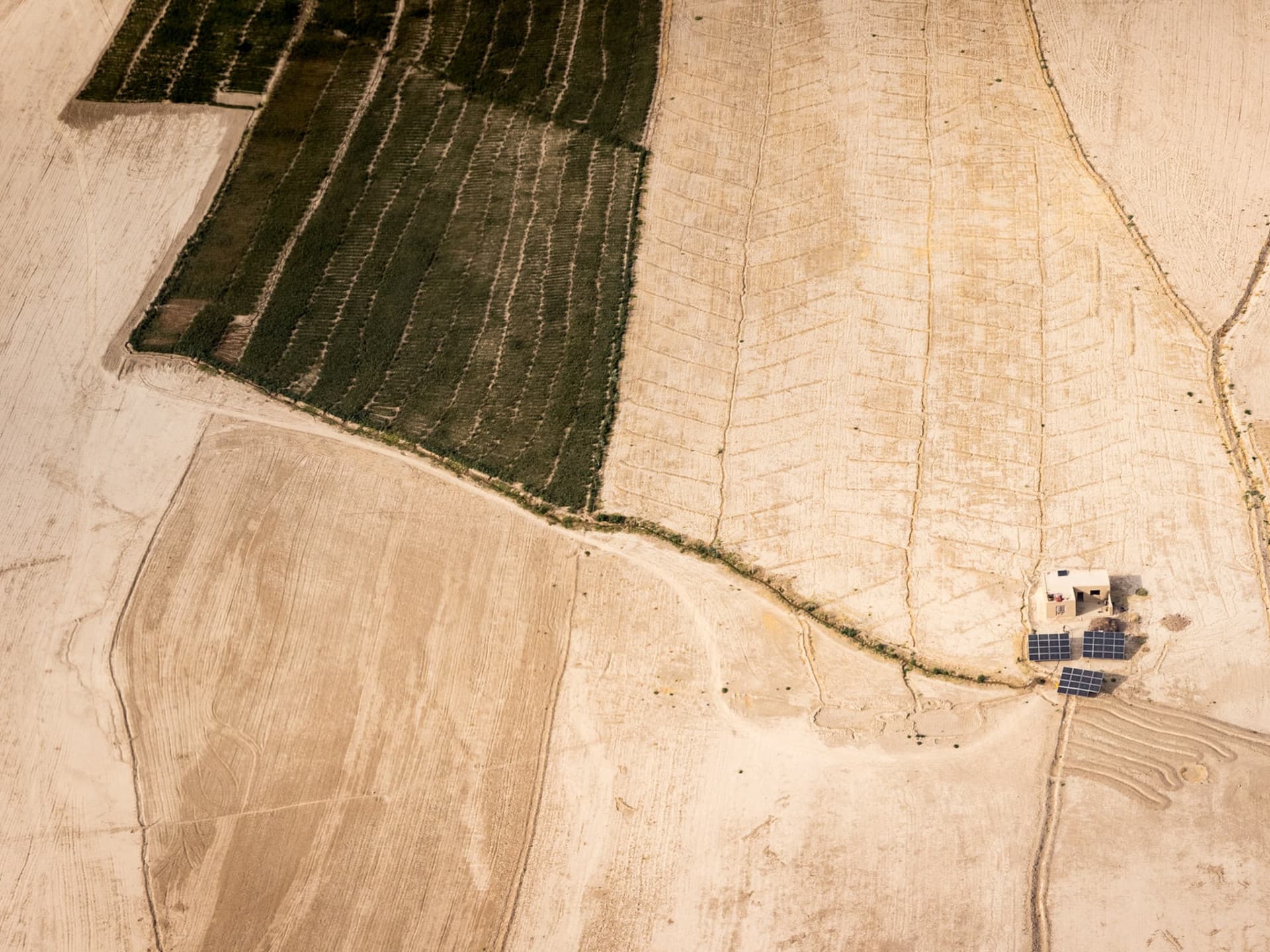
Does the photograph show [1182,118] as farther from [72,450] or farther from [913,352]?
[72,450]

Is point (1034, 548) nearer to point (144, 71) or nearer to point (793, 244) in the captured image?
point (793, 244)

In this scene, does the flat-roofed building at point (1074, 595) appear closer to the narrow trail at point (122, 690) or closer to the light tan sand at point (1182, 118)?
the light tan sand at point (1182, 118)

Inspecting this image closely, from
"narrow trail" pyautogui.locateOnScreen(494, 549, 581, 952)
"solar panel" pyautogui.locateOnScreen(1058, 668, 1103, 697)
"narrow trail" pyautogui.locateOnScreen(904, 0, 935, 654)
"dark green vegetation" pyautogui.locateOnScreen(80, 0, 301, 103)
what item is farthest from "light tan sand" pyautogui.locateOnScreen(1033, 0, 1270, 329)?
"dark green vegetation" pyautogui.locateOnScreen(80, 0, 301, 103)

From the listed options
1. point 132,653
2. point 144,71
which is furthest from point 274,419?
point 144,71

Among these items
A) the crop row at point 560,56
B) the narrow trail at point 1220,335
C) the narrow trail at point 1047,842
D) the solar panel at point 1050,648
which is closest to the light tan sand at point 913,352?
the narrow trail at point 1220,335

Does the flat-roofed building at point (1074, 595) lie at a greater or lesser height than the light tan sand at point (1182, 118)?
lesser

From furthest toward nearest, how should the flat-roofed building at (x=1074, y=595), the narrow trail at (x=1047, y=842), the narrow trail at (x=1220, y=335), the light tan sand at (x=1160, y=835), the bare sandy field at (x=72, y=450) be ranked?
the narrow trail at (x=1220, y=335)
the flat-roofed building at (x=1074, y=595)
the bare sandy field at (x=72, y=450)
the narrow trail at (x=1047, y=842)
the light tan sand at (x=1160, y=835)
